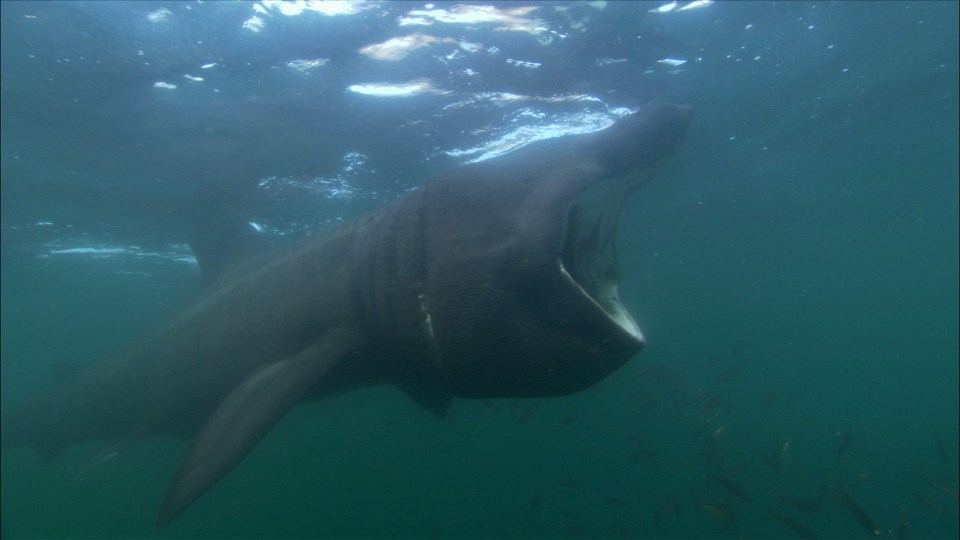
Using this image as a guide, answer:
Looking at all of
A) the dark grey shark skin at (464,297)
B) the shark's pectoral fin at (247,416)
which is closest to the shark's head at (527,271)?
the dark grey shark skin at (464,297)

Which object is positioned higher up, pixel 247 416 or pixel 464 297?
pixel 464 297

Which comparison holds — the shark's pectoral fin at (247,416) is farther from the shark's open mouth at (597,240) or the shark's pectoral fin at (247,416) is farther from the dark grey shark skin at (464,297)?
the shark's open mouth at (597,240)

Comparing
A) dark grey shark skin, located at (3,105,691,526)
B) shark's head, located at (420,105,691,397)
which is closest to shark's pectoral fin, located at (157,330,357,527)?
dark grey shark skin, located at (3,105,691,526)

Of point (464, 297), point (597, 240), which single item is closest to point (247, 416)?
point (464, 297)

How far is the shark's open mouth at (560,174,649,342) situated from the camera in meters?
3.96

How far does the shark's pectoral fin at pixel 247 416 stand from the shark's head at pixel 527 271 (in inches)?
38.0

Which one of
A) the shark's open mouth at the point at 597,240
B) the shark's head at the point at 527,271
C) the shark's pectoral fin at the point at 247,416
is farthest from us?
the shark's open mouth at the point at 597,240

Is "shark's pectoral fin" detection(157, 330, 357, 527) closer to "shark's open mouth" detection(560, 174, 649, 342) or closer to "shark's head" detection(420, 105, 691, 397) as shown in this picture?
"shark's head" detection(420, 105, 691, 397)

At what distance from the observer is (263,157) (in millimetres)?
13047

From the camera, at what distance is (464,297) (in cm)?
341

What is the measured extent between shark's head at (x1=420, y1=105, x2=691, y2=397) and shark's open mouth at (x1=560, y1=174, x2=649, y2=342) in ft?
0.07

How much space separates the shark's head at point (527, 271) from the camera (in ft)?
10.6

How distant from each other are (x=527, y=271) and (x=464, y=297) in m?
0.45

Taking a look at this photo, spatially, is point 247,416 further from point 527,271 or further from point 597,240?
point 597,240
